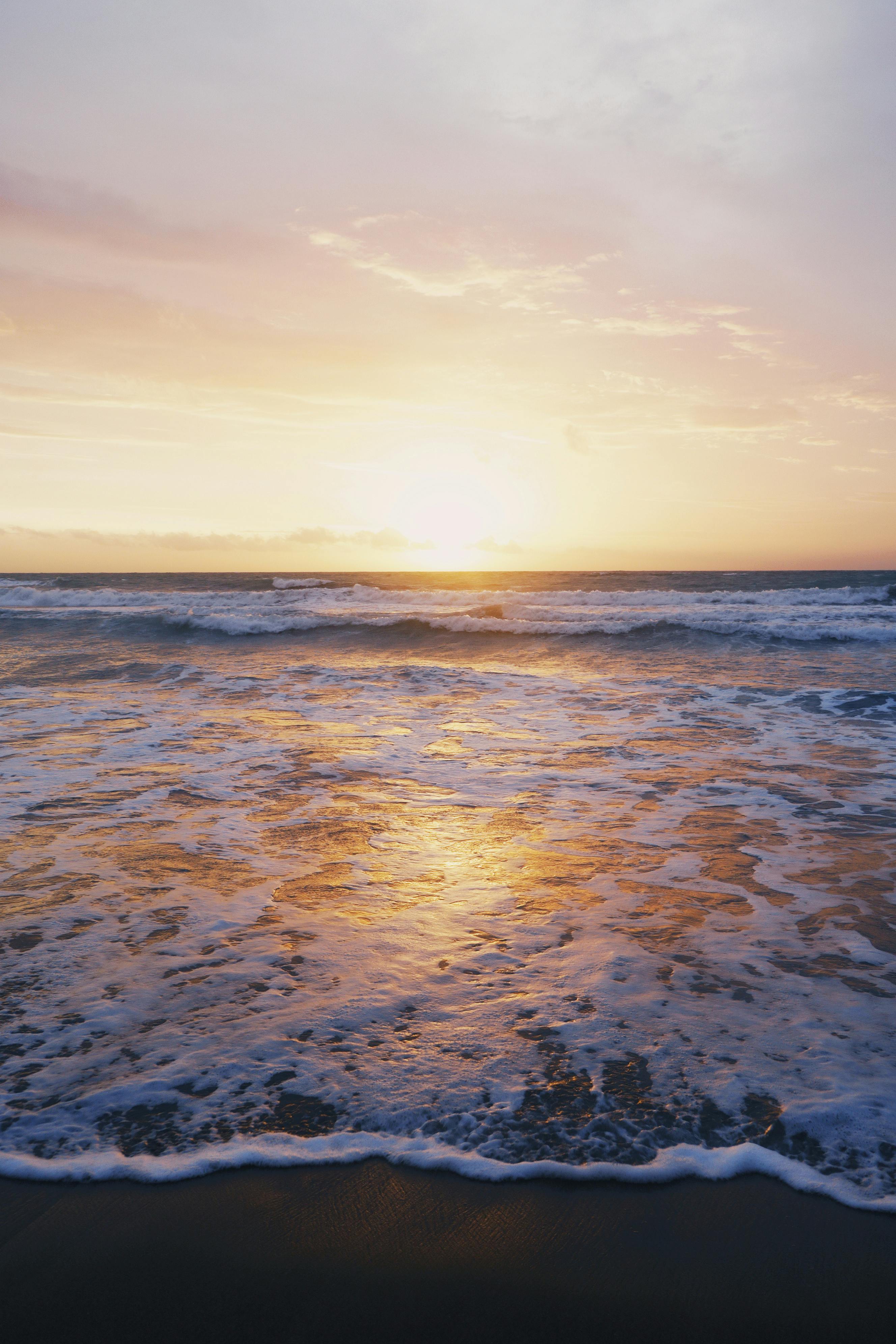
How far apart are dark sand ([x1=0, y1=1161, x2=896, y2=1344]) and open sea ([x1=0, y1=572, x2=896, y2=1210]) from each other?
87mm

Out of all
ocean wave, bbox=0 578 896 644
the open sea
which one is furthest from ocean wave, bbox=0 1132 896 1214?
ocean wave, bbox=0 578 896 644

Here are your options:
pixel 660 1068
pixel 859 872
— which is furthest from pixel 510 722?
pixel 660 1068

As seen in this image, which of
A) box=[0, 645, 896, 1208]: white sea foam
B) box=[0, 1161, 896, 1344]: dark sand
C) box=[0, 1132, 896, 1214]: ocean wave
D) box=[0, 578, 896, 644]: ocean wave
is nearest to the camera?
box=[0, 1161, 896, 1344]: dark sand

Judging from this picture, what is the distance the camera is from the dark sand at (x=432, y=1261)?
6.35 feet

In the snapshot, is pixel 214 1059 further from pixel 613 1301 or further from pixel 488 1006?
pixel 613 1301

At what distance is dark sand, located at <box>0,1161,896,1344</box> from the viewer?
1937 mm

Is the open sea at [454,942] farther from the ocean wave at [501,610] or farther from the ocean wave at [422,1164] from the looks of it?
the ocean wave at [501,610]

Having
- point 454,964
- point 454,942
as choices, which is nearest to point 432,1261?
point 454,964

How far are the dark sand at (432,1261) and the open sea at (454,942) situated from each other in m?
0.09

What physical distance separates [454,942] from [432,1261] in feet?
5.86

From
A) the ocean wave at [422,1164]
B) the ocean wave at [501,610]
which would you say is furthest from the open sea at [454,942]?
the ocean wave at [501,610]

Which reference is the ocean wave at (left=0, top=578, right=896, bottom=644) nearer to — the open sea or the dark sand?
the open sea

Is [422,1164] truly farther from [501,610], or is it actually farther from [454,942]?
[501,610]

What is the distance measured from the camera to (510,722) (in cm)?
989
